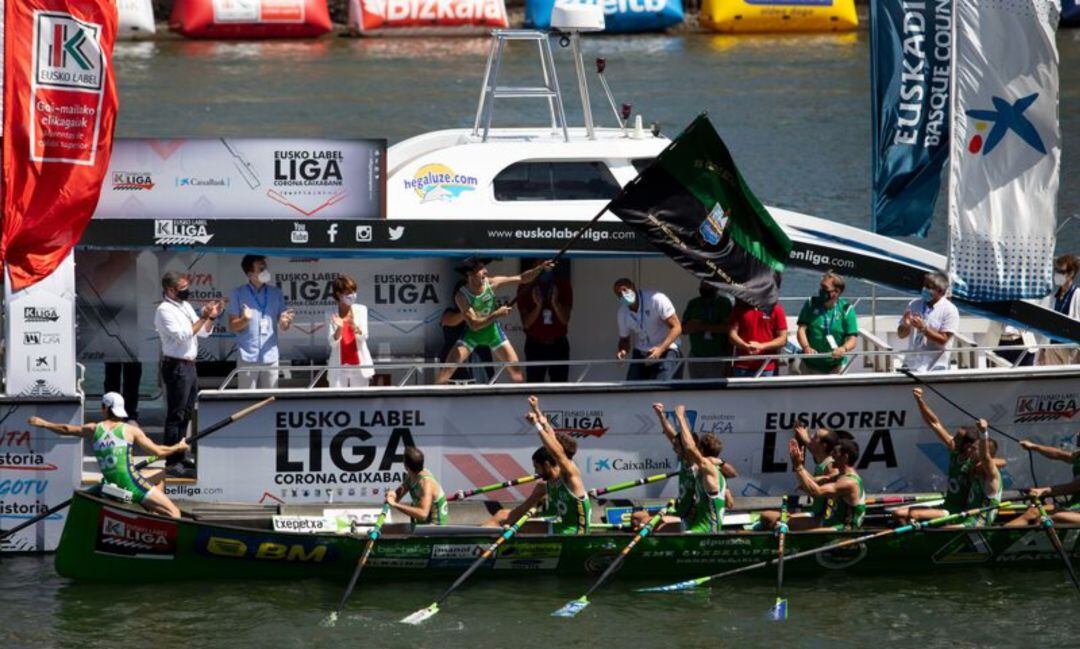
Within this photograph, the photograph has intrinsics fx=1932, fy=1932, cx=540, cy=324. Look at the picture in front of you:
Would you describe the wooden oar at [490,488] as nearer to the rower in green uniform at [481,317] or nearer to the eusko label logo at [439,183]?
the rower in green uniform at [481,317]

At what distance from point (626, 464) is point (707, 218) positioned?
101 inches

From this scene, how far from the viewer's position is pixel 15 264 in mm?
17969

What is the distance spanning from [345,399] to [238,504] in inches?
57.4

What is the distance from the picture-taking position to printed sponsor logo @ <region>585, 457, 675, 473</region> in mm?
19031

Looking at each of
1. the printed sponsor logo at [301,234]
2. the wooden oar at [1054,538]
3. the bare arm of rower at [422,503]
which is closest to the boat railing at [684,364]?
the bare arm of rower at [422,503]

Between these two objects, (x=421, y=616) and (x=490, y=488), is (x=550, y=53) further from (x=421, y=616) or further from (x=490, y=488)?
(x=421, y=616)

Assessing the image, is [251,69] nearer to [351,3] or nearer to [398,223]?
[351,3]

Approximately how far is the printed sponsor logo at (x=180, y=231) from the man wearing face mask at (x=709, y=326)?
4887 millimetres

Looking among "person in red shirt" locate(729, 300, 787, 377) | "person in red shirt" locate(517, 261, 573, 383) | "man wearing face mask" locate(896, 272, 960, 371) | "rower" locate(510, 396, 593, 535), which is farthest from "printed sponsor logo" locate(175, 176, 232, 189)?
"man wearing face mask" locate(896, 272, 960, 371)

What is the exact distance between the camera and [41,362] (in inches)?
714

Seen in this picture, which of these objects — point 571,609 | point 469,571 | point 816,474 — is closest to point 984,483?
point 816,474

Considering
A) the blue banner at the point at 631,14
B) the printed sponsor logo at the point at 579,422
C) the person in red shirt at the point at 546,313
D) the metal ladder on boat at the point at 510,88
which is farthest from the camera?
the blue banner at the point at 631,14

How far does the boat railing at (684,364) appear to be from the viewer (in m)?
18.4

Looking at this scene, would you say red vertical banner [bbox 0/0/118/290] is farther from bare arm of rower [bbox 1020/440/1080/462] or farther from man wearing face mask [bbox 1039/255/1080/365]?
man wearing face mask [bbox 1039/255/1080/365]
